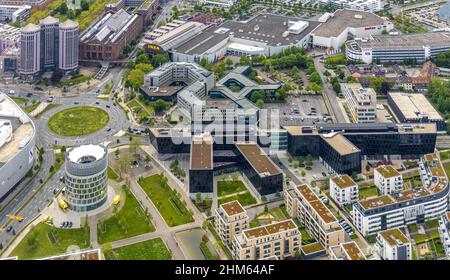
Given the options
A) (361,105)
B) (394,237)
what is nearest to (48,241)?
(394,237)

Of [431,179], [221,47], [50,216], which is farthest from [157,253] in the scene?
[221,47]

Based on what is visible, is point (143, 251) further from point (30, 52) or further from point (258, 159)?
point (30, 52)

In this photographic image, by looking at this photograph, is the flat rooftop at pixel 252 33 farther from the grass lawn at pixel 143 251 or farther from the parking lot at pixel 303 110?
the grass lawn at pixel 143 251

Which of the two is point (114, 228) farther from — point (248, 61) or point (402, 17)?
point (402, 17)

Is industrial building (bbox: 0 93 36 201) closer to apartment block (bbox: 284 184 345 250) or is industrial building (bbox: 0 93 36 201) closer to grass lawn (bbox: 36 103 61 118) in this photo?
grass lawn (bbox: 36 103 61 118)

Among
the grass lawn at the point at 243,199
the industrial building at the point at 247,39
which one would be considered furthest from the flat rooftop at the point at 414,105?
the industrial building at the point at 247,39

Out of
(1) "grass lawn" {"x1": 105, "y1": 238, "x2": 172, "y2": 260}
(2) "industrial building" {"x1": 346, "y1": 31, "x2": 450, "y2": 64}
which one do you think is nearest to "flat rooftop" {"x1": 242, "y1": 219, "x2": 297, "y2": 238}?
(1) "grass lawn" {"x1": 105, "y1": 238, "x2": 172, "y2": 260}
